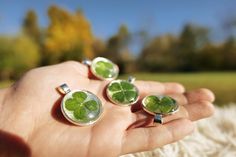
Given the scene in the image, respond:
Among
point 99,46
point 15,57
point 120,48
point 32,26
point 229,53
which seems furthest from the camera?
point 32,26

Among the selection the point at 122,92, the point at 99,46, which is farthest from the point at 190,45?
the point at 122,92

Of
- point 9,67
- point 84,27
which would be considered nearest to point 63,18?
point 84,27

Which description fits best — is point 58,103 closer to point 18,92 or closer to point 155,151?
point 18,92

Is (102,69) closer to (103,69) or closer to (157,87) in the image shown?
(103,69)

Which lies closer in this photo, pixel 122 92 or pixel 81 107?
pixel 81 107

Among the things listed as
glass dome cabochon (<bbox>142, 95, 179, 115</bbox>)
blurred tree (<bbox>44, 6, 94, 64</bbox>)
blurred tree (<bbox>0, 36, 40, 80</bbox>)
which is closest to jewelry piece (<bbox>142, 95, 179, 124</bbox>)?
glass dome cabochon (<bbox>142, 95, 179, 115</bbox>)

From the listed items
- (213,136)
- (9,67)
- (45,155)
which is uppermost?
(45,155)
